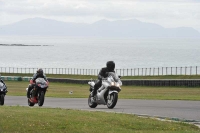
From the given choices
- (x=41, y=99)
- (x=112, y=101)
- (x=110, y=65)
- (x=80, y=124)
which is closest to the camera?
(x=80, y=124)

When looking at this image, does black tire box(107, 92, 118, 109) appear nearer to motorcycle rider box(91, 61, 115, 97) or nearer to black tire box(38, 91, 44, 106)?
motorcycle rider box(91, 61, 115, 97)

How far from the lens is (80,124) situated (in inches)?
591

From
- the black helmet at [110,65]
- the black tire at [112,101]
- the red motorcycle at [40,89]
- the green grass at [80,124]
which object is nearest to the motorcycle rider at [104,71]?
the black helmet at [110,65]

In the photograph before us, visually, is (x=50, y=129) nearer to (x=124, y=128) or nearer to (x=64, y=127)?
(x=64, y=127)

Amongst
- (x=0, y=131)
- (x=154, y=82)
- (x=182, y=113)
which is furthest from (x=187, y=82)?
(x=0, y=131)

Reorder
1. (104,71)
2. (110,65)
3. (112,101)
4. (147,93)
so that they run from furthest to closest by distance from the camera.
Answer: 1. (147,93)
2. (104,71)
3. (112,101)
4. (110,65)

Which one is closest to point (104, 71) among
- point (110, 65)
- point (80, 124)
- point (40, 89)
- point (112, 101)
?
point (110, 65)

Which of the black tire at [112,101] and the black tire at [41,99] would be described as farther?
the black tire at [41,99]

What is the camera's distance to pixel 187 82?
53.5m

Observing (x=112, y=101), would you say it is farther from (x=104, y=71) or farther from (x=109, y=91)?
(x=104, y=71)

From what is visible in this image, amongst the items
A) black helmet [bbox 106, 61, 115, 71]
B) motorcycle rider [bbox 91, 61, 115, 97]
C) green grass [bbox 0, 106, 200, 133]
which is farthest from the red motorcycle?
green grass [bbox 0, 106, 200, 133]

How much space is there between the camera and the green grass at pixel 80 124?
14211 millimetres

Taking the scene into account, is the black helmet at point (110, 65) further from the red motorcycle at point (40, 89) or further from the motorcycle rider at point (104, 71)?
the red motorcycle at point (40, 89)

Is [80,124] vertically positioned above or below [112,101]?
above
